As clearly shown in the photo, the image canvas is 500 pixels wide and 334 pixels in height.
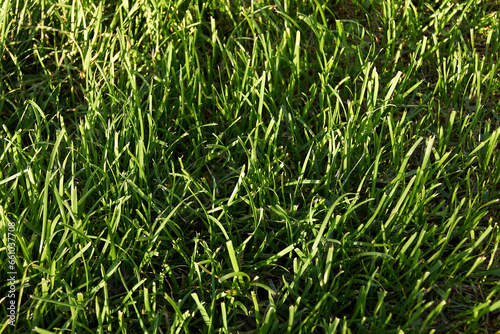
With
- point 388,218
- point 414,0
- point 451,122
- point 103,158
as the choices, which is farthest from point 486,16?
point 103,158

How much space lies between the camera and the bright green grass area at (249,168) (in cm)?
165

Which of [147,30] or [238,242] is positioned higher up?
[147,30]

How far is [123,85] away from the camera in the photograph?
230cm

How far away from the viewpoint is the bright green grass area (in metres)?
1.65

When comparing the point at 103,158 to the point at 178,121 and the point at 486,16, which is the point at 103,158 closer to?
the point at 178,121

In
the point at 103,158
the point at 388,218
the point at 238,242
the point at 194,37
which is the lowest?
the point at 238,242

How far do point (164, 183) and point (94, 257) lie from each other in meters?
0.39

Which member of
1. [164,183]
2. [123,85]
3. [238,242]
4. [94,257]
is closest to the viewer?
[94,257]

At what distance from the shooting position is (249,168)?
187 cm

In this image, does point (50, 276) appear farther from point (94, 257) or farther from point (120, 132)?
point (120, 132)

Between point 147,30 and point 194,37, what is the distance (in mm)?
256

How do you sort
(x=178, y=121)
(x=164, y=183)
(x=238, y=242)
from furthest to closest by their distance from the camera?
(x=178, y=121) < (x=164, y=183) < (x=238, y=242)

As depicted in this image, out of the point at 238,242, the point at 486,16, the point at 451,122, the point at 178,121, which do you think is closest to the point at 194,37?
the point at 178,121

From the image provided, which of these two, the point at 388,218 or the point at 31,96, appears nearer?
the point at 388,218
